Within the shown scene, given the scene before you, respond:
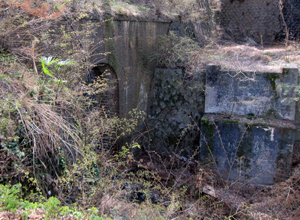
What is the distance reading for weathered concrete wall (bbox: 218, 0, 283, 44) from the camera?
1099 centimetres

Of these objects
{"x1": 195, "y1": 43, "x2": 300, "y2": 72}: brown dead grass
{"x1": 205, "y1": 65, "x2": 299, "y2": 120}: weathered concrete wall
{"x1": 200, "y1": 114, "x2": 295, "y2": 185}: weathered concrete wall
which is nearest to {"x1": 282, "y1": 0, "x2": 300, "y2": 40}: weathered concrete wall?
{"x1": 195, "y1": 43, "x2": 300, "y2": 72}: brown dead grass

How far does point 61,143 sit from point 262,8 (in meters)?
11.2

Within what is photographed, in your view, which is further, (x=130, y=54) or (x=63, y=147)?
(x=130, y=54)

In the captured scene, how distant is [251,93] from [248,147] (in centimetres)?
127

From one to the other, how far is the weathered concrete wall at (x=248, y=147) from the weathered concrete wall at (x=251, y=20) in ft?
23.2

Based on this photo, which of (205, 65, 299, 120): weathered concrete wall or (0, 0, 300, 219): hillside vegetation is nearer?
(0, 0, 300, 219): hillside vegetation

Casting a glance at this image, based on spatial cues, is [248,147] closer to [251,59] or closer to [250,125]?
[250,125]

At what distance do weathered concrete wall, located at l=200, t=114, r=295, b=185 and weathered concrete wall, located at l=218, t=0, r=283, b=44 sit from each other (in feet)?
23.2

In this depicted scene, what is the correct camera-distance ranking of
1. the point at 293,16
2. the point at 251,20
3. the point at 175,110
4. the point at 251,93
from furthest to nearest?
the point at 251,20 → the point at 293,16 → the point at 175,110 → the point at 251,93

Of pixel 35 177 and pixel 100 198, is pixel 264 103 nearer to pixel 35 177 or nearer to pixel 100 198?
pixel 100 198

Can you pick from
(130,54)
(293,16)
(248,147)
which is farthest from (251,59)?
(293,16)

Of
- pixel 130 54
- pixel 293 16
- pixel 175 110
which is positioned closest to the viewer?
pixel 130 54

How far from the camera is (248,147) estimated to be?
18.5 ft

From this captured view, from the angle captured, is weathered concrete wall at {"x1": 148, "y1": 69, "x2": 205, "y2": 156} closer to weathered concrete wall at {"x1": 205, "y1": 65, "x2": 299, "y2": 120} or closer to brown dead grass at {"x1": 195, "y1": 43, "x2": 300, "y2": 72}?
brown dead grass at {"x1": 195, "y1": 43, "x2": 300, "y2": 72}
